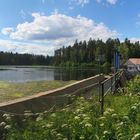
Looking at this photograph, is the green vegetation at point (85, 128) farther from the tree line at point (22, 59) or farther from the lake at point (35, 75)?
the tree line at point (22, 59)

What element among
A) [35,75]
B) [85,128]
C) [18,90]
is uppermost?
[85,128]

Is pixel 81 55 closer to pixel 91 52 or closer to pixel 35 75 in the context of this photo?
pixel 91 52

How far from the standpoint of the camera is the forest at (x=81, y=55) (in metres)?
139

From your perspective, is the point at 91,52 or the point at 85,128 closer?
the point at 85,128

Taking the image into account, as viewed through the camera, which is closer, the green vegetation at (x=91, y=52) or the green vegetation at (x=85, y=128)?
the green vegetation at (x=85, y=128)

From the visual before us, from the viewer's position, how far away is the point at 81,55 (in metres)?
161

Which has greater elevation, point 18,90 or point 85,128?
point 85,128

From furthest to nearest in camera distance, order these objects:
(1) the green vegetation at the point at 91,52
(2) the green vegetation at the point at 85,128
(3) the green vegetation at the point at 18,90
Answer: (1) the green vegetation at the point at 91,52 < (3) the green vegetation at the point at 18,90 < (2) the green vegetation at the point at 85,128

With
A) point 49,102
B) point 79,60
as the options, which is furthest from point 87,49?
point 49,102

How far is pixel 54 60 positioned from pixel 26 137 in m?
172

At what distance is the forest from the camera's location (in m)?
139

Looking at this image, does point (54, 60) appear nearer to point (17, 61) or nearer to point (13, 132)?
point (17, 61)

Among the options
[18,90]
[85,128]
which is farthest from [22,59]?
[85,128]

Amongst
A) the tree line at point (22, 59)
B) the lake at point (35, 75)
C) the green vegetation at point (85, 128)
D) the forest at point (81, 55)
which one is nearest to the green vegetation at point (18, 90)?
the green vegetation at point (85, 128)
